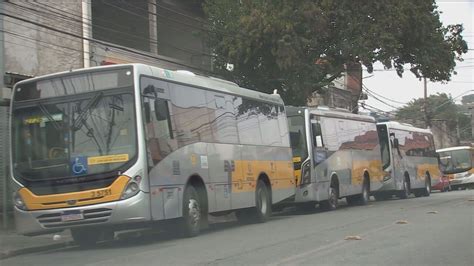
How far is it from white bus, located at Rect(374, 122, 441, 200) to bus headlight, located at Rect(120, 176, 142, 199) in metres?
16.9

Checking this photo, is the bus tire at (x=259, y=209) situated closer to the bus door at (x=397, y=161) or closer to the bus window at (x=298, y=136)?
the bus window at (x=298, y=136)

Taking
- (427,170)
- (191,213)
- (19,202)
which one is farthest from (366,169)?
(19,202)

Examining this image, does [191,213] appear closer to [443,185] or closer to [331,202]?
[331,202]

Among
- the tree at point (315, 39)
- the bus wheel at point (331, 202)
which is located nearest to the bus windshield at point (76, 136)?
the bus wheel at point (331, 202)

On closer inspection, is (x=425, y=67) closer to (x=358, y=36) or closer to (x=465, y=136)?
(x=358, y=36)

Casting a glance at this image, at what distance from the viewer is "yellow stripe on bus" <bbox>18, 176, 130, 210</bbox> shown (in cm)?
1006

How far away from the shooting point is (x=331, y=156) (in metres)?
19.2

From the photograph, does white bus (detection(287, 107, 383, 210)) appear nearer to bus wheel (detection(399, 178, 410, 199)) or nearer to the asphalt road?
bus wheel (detection(399, 178, 410, 199))

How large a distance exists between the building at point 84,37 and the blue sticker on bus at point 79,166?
3.40 m

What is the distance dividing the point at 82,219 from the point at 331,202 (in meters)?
10.6

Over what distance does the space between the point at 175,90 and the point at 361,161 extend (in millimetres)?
12030

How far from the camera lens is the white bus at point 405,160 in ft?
84.3

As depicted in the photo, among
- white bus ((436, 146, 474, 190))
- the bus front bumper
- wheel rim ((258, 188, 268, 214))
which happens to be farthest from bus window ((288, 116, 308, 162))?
white bus ((436, 146, 474, 190))

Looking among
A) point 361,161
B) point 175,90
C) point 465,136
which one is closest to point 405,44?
point 361,161
